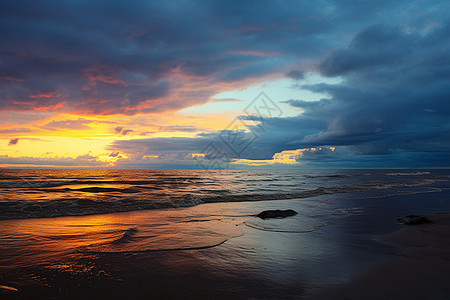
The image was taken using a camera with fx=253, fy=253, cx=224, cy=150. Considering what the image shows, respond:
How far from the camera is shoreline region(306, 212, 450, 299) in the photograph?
4.29 meters

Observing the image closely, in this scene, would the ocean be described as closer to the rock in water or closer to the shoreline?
the shoreline

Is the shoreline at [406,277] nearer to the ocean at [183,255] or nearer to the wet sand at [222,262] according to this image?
the wet sand at [222,262]

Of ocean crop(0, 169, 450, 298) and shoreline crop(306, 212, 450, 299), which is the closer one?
shoreline crop(306, 212, 450, 299)

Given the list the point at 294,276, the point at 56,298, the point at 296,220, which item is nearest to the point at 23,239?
the point at 56,298

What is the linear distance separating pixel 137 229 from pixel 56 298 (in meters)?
5.26

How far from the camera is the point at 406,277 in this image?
5.07 metres

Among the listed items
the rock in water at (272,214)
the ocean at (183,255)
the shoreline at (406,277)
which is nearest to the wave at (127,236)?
the ocean at (183,255)

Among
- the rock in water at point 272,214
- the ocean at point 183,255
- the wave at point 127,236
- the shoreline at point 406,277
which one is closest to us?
the shoreline at point 406,277

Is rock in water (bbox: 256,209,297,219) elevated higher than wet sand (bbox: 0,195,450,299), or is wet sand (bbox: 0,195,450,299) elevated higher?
wet sand (bbox: 0,195,450,299)

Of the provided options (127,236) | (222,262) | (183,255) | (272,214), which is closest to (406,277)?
(222,262)

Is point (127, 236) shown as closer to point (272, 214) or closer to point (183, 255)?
point (183, 255)

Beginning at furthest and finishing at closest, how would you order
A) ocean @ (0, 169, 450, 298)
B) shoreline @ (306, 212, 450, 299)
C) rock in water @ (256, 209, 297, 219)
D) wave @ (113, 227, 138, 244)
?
rock in water @ (256, 209, 297, 219) < wave @ (113, 227, 138, 244) < ocean @ (0, 169, 450, 298) < shoreline @ (306, 212, 450, 299)

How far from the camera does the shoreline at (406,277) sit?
4.29 m

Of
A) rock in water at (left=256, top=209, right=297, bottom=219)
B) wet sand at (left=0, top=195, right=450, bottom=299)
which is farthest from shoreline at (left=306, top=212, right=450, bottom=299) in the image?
rock in water at (left=256, top=209, right=297, bottom=219)
